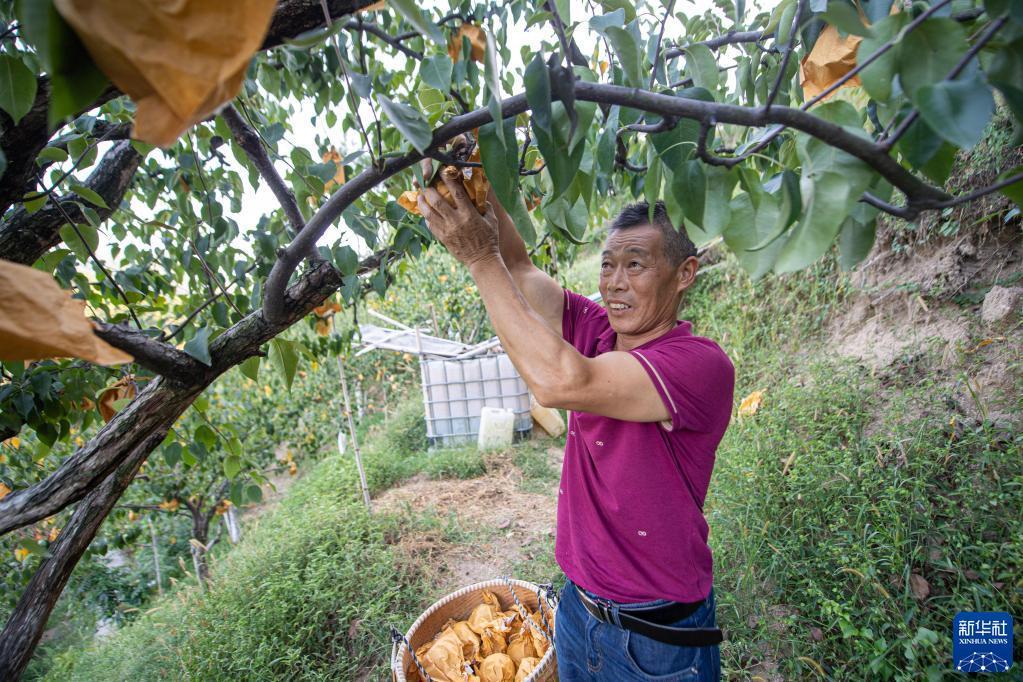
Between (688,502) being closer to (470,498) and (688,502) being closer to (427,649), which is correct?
(427,649)

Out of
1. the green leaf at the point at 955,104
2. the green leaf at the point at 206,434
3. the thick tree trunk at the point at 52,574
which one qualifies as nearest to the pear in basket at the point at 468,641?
Answer: the green leaf at the point at 206,434

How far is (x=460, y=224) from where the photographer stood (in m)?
1.12

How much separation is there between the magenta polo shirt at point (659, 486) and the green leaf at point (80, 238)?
121cm

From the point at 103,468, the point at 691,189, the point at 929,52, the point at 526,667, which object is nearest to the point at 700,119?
the point at 691,189

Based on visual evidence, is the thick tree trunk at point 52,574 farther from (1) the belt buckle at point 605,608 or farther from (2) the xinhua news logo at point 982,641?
(2) the xinhua news logo at point 982,641

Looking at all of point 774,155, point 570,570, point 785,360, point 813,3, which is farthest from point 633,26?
point 785,360

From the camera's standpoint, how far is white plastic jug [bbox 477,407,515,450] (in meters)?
5.30

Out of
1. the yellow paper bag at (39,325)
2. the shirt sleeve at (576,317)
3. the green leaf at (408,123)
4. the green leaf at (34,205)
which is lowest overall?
the yellow paper bag at (39,325)

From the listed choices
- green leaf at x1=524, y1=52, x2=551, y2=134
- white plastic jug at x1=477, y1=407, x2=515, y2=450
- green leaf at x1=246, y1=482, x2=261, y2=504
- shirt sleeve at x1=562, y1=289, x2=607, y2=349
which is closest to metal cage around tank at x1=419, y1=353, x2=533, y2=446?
white plastic jug at x1=477, y1=407, x2=515, y2=450

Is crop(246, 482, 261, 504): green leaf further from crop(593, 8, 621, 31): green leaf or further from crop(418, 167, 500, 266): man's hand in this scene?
crop(593, 8, 621, 31): green leaf

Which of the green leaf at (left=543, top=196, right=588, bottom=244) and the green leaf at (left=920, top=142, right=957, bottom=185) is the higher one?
the green leaf at (left=543, top=196, right=588, bottom=244)

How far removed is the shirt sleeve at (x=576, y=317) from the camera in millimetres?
1682

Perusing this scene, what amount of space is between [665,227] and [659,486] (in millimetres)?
661

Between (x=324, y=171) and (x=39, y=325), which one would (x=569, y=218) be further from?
(x=39, y=325)
